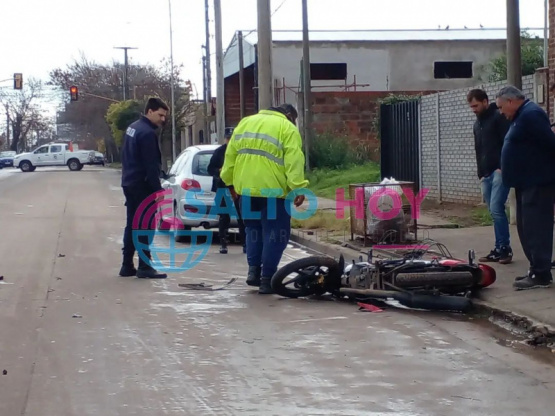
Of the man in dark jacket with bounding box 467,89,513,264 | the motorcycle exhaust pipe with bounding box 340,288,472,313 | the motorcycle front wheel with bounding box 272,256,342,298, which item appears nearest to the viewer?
the motorcycle exhaust pipe with bounding box 340,288,472,313

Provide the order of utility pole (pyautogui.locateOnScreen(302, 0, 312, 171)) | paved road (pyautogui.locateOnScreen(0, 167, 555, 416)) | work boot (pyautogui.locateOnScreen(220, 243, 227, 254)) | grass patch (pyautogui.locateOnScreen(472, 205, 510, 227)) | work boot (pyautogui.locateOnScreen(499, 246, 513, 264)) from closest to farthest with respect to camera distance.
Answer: paved road (pyautogui.locateOnScreen(0, 167, 555, 416))
work boot (pyautogui.locateOnScreen(499, 246, 513, 264))
work boot (pyautogui.locateOnScreen(220, 243, 227, 254))
grass patch (pyautogui.locateOnScreen(472, 205, 510, 227))
utility pole (pyautogui.locateOnScreen(302, 0, 312, 171))

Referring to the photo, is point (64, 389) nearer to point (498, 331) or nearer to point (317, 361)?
point (317, 361)

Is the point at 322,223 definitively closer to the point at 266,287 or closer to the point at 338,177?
the point at 266,287

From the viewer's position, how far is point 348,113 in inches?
1299

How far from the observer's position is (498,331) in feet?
24.5

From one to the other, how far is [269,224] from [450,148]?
33.0 feet

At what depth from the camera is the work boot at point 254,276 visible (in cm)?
931

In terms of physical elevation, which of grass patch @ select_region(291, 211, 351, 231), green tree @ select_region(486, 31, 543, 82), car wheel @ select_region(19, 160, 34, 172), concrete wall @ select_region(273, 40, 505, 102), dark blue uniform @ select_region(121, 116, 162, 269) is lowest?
grass patch @ select_region(291, 211, 351, 231)

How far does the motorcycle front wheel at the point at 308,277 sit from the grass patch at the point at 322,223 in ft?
19.3

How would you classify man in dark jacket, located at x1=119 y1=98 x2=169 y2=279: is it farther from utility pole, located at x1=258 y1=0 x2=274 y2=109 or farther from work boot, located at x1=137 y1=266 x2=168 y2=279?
utility pole, located at x1=258 y1=0 x2=274 y2=109

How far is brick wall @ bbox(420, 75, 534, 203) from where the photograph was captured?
17453mm

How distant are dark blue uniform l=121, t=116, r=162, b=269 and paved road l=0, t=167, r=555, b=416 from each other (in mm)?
594

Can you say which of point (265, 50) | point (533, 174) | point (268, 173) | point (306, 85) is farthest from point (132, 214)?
point (306, 85)

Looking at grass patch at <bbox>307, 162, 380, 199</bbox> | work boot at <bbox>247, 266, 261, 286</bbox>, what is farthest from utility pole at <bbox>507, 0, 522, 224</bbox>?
grass patch at <bbox>307, 162, 380, 199</bbox>
